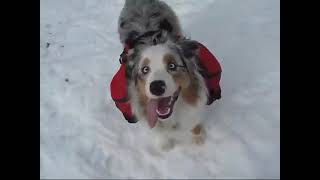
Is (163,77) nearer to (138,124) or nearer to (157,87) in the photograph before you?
(157,87)

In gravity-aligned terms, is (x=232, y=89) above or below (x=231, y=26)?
below

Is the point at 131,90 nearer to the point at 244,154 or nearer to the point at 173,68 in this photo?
the point at 173,68

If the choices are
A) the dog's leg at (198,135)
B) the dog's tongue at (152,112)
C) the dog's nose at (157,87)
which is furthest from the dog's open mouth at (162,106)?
the dog's leg at (198,135)

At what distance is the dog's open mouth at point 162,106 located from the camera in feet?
9.95

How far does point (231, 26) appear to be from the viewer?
4398 millimetres

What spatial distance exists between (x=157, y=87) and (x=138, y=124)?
2.53ft

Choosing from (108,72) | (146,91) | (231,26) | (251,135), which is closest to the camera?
(146,91)

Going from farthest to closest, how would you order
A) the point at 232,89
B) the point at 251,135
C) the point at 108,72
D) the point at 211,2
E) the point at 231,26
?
1. the point at 211,2
2. the point at 231,26
3. the point at 108,72
4. the point at 232,89
5. the point at 251,135

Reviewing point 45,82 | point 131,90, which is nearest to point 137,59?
point 131,90

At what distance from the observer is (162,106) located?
3.07 metres

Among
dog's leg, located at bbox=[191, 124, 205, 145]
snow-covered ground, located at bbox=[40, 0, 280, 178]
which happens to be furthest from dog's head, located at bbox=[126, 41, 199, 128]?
snow-covered ground, located at bbox=[40, 0, 280, 178]

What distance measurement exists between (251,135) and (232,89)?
0.48 metres
